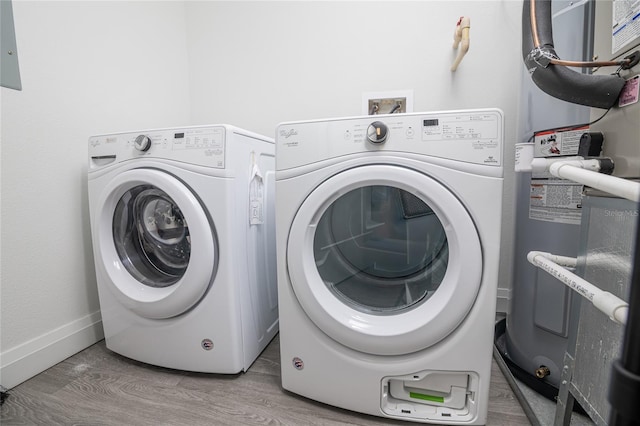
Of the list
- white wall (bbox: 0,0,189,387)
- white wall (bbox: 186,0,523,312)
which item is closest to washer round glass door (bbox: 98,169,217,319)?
white wall (bbox: 0,0,189,387)

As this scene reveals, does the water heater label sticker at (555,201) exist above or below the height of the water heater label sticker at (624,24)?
below

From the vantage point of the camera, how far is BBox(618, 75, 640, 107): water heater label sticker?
567mm

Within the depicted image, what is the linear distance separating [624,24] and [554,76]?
0.43 ft

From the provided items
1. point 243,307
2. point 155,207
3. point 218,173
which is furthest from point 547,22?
point 155,207

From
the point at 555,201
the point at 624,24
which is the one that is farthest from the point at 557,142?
the point at 624,24

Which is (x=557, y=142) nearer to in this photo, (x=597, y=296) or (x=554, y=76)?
(x=554, y=76)

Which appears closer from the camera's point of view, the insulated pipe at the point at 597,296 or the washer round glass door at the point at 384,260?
the insulated pipe at the point at 597,296

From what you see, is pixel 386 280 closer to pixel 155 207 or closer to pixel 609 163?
pixel 609 163

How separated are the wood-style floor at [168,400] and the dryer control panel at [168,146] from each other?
71 centimetres

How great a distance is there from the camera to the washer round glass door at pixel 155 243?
2.97 ft

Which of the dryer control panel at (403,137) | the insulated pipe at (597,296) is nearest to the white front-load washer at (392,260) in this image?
the dryer control panel at (403,137)

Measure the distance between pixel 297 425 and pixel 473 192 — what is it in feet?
2.51

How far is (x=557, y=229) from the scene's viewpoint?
867 mm

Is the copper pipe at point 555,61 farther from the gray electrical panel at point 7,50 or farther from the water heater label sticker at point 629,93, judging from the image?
the gray electrical panel at point 7,50
